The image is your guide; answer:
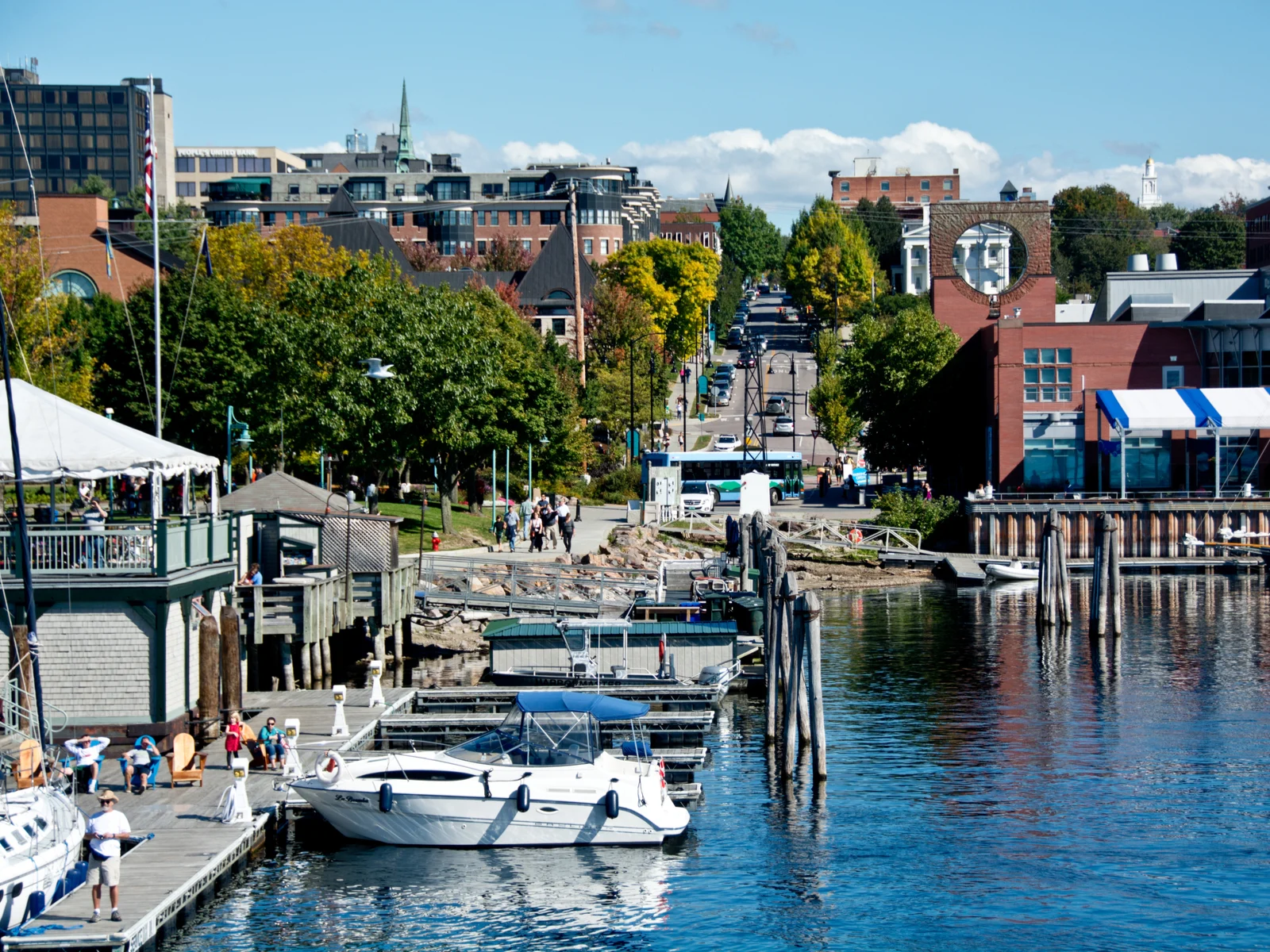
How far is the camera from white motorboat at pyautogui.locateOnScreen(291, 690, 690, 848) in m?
27.7

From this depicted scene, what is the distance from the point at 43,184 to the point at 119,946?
19580 centimetres

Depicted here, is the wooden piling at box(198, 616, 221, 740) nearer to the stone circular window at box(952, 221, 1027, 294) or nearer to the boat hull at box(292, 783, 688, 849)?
the boat hull at box(292, 783, 688, 849)

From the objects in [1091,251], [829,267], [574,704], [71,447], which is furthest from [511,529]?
[1091,251]

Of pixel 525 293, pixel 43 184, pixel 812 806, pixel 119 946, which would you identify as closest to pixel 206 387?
pixel 812 806

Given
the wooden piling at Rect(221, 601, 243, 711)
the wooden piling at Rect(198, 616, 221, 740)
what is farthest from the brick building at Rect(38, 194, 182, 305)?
the wooden piling at Rect(198, 616, 221, 740)

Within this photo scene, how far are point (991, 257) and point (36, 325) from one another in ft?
195

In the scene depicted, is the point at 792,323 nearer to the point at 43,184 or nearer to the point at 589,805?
the point at 43,184

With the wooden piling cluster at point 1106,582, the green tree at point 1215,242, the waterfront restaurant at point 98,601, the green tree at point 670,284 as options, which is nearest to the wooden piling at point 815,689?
the waterfront restaurant at point 98,601

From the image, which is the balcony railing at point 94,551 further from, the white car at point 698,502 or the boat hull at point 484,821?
the white car at point 698,502

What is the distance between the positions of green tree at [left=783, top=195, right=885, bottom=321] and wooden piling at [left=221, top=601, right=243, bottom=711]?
127045mm

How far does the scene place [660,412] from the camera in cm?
10069

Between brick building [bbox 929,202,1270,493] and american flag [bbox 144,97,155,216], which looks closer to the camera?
american flag [bbox 144,97,155,216]

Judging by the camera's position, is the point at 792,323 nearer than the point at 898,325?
No

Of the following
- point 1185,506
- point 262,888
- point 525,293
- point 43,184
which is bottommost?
point 262,888
